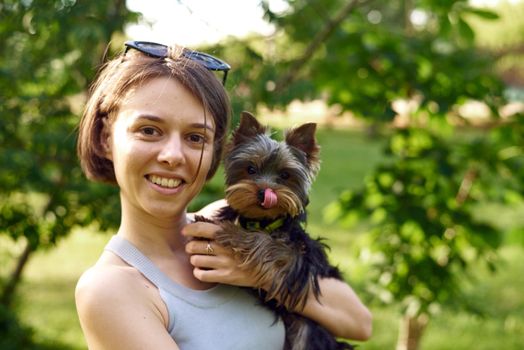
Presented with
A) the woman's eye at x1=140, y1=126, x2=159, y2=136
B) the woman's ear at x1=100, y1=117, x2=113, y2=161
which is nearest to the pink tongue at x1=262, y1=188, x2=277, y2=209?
the woman's eye at x1=140, y1=126, x2=159, y2=136

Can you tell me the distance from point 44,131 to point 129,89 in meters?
2.79

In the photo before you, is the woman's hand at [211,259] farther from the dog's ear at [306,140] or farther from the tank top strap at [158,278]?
the dog's ear at [306,140]

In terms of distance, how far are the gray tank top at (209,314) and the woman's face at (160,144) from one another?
18 cm

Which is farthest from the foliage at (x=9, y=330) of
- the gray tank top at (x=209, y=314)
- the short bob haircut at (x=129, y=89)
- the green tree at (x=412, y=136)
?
the gray tank top at (x=209, y=314)

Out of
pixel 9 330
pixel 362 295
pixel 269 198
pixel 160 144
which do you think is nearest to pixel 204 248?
pixel 269 198

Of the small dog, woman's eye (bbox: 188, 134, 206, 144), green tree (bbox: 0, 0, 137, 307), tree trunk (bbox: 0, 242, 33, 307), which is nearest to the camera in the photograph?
woman's eye (bbox: 188, 134, 206, 144)

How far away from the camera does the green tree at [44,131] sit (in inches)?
179

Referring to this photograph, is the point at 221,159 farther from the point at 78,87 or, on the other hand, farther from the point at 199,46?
the point at 78,87

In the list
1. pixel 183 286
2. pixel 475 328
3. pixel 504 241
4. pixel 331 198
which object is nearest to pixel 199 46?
pixel 183 286

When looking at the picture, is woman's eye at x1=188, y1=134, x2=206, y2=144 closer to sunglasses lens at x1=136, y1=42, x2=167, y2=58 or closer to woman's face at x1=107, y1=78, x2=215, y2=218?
woman's face at x1=107, y1=78, x2=215, y2=218

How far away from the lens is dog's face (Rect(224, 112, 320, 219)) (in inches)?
97.7

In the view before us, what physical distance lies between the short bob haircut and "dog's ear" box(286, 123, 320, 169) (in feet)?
0.85

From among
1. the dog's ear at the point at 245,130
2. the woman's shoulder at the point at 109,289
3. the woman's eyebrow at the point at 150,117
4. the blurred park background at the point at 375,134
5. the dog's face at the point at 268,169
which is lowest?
the blurred park background at the point at 375,134

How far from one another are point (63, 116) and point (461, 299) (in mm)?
3178
